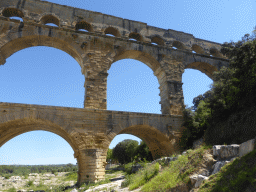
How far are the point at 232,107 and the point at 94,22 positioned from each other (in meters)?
9.60

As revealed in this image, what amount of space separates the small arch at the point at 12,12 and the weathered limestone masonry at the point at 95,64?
0.05 metres

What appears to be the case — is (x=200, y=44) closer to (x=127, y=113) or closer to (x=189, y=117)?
(x=189, y=117)

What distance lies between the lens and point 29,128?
1033 cm

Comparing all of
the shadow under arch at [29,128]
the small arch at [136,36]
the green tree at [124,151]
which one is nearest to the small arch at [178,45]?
the small arch at [136,36]

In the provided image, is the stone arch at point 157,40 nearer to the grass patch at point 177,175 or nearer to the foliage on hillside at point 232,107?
the foliage on hillside at point 232,107

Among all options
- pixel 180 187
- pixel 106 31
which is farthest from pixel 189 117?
pixel 106 31

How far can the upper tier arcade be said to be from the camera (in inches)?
467

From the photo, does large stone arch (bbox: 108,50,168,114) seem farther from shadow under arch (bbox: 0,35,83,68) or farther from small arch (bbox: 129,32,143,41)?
shadow under arch (bbox: 0,35,83,68)

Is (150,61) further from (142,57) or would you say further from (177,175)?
(177,175)

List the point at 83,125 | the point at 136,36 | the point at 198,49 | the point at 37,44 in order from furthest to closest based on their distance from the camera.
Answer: the point at 198,49 → the point at 136,36 → the point at 37,44 → the point at 83,125

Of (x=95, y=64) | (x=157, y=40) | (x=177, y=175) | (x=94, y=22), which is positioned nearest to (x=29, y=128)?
(x=95, y=64)

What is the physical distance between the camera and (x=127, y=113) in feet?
34.6

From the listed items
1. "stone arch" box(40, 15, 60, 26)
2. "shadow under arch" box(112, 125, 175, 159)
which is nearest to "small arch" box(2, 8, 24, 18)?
"stone arch" box(40, 15, 60, 26)

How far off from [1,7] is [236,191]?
45.5 ft
